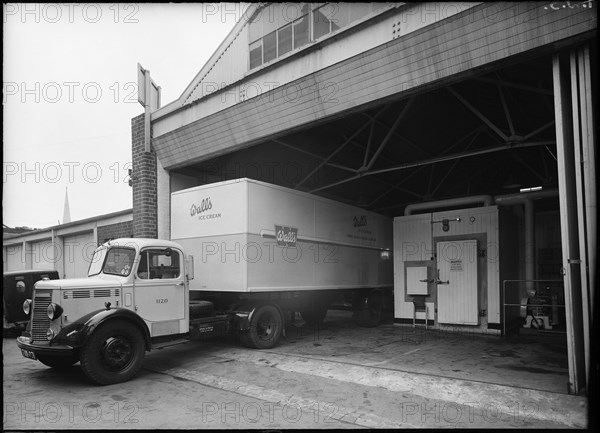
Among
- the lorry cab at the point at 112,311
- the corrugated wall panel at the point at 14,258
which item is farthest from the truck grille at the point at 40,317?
the corrugated wall panel at the point at 14,258

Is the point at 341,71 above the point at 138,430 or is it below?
above

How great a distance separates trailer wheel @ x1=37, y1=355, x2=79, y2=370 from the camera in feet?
23.1

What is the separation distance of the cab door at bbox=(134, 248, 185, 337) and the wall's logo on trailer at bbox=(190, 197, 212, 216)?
4.63 feet

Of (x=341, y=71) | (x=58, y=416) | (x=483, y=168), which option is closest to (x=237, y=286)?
(x=58, y=416)

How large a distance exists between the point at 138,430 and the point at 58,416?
1.23m

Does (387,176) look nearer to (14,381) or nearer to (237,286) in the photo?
(237,286)

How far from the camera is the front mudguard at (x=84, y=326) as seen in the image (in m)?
6.29

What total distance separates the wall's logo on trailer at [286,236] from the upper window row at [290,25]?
12.3 ft

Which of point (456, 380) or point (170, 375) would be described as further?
→ point (170, 375)

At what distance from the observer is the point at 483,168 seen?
13.5 m

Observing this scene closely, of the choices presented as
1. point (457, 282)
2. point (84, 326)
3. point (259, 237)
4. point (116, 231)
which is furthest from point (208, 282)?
point (457, 282)

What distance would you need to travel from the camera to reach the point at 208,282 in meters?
8.95

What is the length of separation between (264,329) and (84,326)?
3.69 meters

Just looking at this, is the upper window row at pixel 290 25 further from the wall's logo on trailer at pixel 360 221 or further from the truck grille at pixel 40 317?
the truck grille at pixel 40 317
